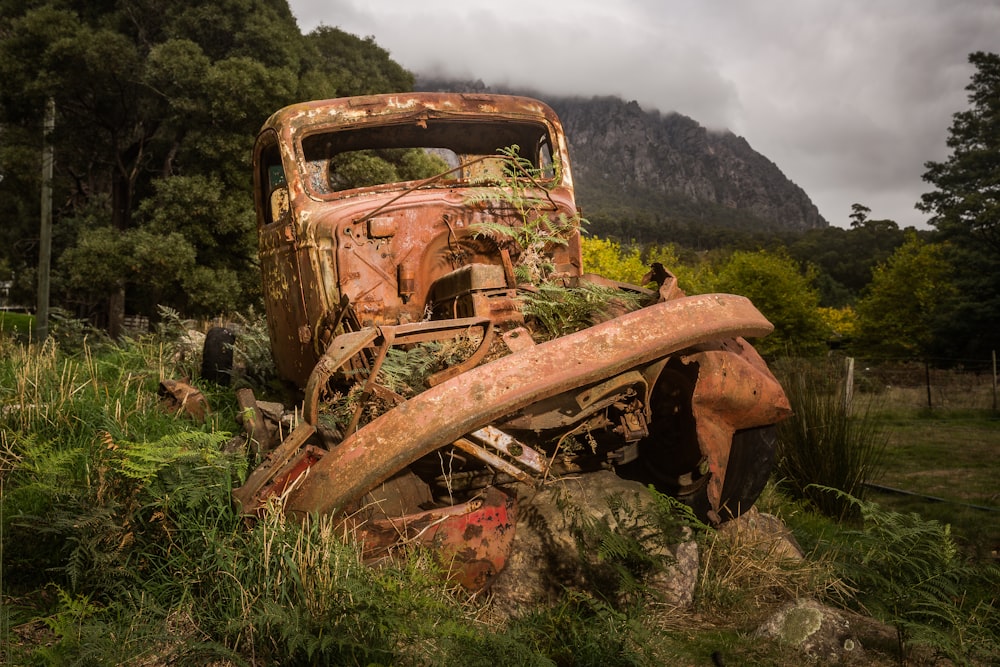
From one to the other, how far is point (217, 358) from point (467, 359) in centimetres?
425

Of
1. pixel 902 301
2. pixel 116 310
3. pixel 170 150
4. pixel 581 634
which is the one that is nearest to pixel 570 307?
pixel 581 634

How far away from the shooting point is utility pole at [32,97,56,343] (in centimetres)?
1508

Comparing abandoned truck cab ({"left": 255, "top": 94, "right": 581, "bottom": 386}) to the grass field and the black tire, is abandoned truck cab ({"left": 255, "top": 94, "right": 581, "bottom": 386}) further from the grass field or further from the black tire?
the grass field

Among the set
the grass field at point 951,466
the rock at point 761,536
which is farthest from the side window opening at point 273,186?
the grass field at point 951,466

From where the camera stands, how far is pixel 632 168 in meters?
71.9

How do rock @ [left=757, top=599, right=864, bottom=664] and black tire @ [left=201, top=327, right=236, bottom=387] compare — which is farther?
black tire @ [left=201, top=327, right=236, bottom=387]

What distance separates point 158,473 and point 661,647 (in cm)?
222

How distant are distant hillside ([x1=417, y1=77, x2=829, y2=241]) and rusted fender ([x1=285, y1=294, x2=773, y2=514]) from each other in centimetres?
3413

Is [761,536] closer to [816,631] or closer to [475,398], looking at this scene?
[816,631]

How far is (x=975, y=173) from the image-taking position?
2530cm

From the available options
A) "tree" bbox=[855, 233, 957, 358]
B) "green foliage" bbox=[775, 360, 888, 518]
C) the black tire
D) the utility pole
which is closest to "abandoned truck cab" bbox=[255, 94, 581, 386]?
the black tire

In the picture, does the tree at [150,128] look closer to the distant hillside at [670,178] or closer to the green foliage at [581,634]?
the green foliage at [581,634]

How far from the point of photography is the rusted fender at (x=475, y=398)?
2.35m

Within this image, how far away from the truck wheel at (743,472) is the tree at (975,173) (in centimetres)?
2421
